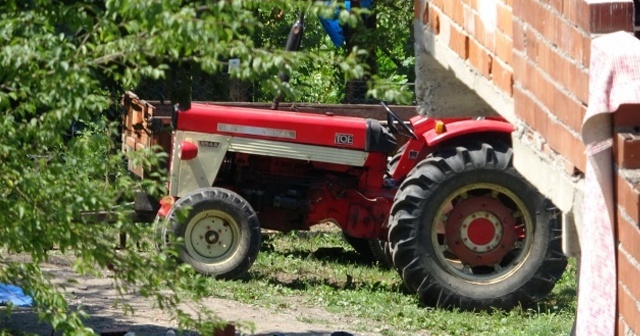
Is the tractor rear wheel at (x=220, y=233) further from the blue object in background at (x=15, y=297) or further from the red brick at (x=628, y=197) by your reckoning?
the red brick at (x=628, y=197)

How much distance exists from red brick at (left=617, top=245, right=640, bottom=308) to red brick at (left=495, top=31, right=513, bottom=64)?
130 cm

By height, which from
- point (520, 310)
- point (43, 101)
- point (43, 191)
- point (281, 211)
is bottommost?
point (520, 310)

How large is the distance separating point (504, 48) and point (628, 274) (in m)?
1.49

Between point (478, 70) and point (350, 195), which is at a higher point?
point (478, 70)

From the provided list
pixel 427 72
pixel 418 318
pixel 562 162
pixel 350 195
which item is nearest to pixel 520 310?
pixel 418 318

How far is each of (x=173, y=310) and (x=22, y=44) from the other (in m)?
1.26

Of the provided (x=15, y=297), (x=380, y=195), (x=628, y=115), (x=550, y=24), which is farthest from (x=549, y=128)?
(x=380, y=195)

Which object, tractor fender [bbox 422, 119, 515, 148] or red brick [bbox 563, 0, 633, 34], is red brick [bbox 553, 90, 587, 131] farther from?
tractor fender [bbox 422, 119, 515, 148]

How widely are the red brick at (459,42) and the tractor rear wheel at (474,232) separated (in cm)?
479

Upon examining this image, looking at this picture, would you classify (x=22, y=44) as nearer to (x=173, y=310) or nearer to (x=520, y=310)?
(x=173, y=310)

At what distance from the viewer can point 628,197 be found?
2.89 meters

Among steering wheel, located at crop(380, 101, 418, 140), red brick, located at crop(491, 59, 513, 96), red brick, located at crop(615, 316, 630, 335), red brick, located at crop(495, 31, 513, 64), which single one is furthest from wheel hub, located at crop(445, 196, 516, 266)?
red brick, located at crop(615, 316, 630, 335)

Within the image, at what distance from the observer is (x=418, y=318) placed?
30.8 feet

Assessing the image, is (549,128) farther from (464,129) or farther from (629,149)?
(464,129)
